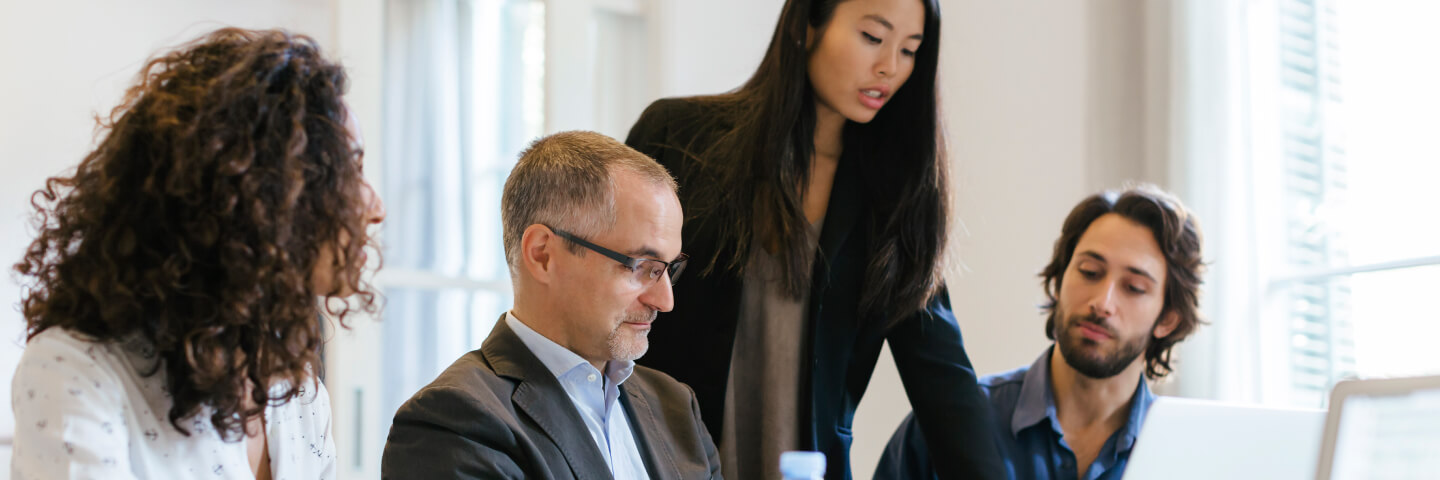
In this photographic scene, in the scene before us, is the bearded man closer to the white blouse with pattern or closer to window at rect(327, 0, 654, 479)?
window at rect(327, 0, 654, 479)

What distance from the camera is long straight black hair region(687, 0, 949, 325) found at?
1.89 meters

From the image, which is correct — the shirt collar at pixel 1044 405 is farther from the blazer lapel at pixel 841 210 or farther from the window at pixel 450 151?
the window at pixel 450 151

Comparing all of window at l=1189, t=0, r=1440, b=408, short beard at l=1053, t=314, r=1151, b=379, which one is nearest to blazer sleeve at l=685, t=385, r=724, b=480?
short beard at l=1053, t=314, r=1151, b=379

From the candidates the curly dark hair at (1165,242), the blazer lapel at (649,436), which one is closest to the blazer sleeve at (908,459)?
the curly dark hair at (1165,242)

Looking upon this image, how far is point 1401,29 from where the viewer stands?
2758mm

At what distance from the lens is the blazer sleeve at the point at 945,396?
1.98m

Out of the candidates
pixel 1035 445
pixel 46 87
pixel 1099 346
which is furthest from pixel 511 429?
pixel 46 87

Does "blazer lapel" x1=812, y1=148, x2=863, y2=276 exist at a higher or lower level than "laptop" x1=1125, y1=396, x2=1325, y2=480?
higher

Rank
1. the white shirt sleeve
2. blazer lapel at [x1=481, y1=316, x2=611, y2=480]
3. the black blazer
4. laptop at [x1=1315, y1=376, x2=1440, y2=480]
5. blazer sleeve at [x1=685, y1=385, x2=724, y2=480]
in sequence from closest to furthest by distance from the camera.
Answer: laptop at [x1=1315, y1=376, x2=1440, y2=480], the white shirt sleeve, blazer lapel at [x1=481, y1=316, x2=611, y2=480], blazer sleeve at [x1=685, y1=385, x2=724, y2=480], the black blazer

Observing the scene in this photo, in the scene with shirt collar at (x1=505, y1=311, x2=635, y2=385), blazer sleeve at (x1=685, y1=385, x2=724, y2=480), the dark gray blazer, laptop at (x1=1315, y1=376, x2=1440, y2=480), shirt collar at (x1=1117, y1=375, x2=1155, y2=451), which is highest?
laptop at (x1=1315, y1=376, x2=1440, y2=480)

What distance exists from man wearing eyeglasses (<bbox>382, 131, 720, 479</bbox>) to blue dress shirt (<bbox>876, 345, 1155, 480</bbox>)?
741mm

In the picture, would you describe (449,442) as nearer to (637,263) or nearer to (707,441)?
(637,263)

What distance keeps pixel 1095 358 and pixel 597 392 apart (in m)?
1.18

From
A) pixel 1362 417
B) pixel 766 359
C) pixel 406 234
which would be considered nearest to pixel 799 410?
pixel 766 359
